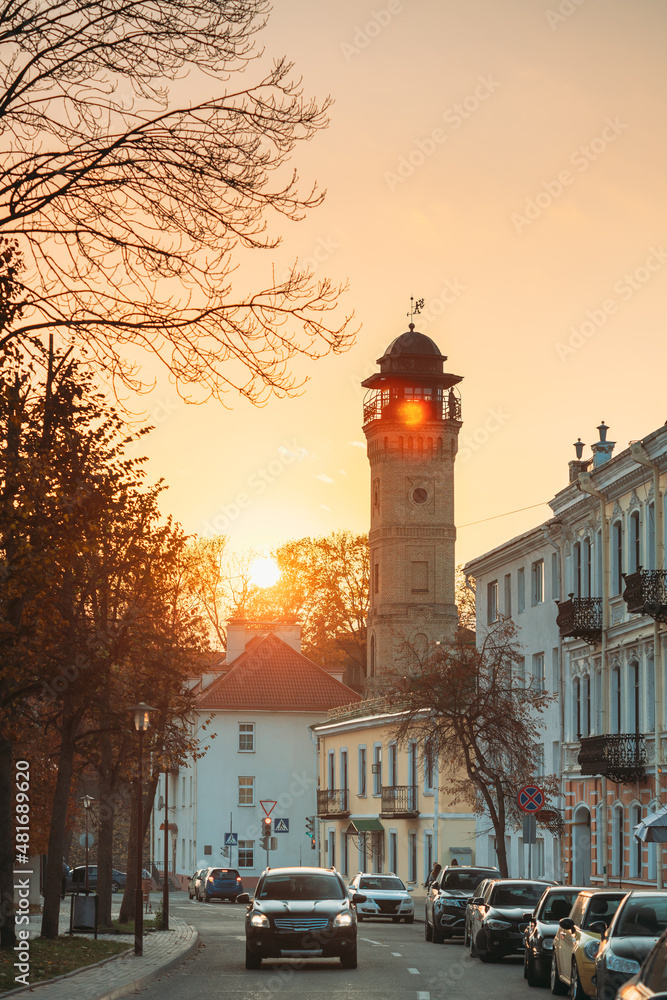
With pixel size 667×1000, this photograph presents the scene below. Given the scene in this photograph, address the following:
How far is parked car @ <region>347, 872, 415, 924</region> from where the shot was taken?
45.1 meters

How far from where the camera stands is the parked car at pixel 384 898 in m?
45.1

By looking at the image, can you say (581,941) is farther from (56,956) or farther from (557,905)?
(56,956)

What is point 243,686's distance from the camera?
83.2 metres

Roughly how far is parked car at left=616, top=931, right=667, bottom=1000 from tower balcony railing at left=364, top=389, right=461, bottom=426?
2911 inches

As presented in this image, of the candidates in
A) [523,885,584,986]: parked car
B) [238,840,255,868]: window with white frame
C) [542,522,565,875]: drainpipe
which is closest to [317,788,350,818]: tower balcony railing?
[238,840,255,868]: window with white frame

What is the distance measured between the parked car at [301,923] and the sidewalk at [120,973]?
5.21 feet

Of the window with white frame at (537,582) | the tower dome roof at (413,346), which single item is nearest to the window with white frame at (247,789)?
the tower dome roof at (413,346)

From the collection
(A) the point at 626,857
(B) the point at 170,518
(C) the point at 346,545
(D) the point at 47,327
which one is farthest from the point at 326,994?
(C) the point at 346,545

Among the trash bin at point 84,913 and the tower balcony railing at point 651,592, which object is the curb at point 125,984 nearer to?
the trash bin at point 84,913

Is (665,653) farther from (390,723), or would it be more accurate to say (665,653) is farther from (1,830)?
(390,723)

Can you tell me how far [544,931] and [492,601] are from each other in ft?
118

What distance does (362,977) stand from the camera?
891 inches

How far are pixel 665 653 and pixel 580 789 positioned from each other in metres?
8.04

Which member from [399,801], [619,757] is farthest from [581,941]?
→ [399,801]
